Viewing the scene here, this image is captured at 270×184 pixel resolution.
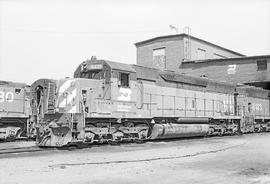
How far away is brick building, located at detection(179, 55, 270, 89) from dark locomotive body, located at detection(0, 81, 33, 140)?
21.7m

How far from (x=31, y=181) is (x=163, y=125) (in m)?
9.30

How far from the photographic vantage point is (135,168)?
7910 millimetres

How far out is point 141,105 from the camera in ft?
46.7

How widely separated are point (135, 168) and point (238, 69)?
2765 centimetres

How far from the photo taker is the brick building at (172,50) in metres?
36.6

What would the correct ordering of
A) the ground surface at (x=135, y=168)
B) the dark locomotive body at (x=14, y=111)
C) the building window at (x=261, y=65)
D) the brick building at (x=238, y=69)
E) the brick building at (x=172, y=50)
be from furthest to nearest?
the brick building at (x=172, y=50)
the brick building at (x=238, y=69)
the building window at (x=261, y=65)
the dark locomotive body at (x=14, y=111)
the ground surface at (x=135, y=168)

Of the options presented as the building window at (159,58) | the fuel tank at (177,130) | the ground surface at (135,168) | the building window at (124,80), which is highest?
the building window at (159,58)

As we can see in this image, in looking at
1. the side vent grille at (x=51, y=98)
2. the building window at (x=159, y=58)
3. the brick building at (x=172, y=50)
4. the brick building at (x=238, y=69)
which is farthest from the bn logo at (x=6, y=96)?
the building window at (x=159, y=58)

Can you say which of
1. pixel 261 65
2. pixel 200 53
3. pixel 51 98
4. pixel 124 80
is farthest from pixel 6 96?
pixel 200 53

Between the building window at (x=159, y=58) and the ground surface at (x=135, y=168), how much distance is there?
90.4 ft

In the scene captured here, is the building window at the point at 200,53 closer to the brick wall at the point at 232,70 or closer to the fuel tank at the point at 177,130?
the brick wall at the point at 232,70

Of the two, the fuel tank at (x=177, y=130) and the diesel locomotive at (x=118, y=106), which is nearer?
the diesel locomotive at (x=118, y=106)

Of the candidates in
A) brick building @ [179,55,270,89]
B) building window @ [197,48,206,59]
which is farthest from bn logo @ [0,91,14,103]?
building window @ [197,48,206,59]

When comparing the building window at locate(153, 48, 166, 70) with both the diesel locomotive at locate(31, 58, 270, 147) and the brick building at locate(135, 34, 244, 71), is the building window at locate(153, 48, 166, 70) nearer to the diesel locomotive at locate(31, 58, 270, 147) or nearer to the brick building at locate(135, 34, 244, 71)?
the brick building at locate(135, 34, 244, 71)
